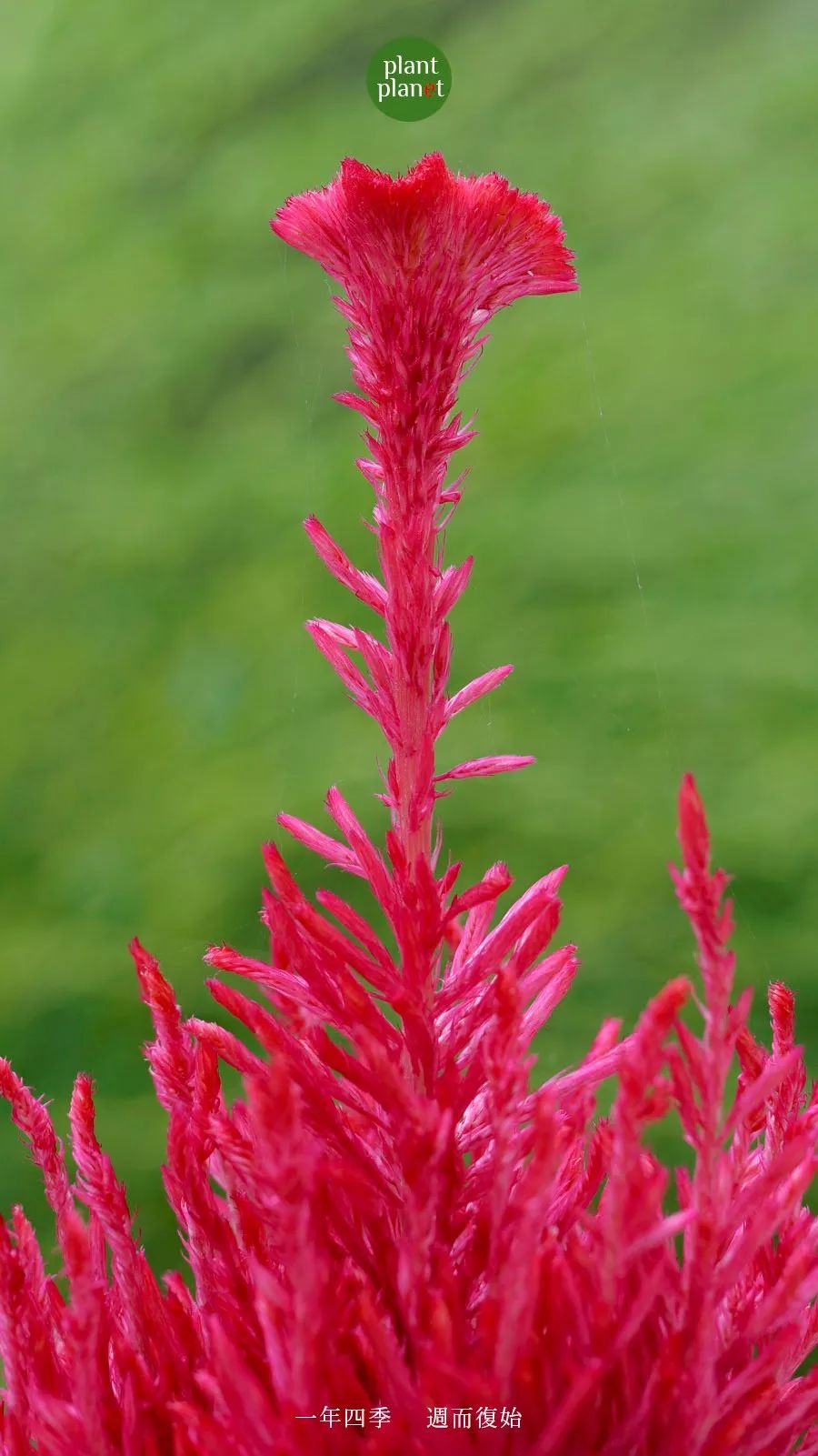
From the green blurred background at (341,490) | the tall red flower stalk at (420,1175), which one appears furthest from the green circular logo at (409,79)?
the tall red flower stalk at (420,1175)

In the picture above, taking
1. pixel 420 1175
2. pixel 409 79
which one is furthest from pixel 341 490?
pixel 420 1175

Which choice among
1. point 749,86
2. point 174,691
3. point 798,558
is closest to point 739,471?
point 798,558

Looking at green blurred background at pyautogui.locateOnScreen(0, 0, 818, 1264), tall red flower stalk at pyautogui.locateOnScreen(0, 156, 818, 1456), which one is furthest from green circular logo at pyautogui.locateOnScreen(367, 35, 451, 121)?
tall red flower stalk at pyautogui.locateOnScreen(0, 156, 818, 1456)

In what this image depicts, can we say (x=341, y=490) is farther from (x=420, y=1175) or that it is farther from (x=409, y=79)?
(x=420, y=1175)

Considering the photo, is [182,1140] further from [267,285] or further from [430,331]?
[267,285]

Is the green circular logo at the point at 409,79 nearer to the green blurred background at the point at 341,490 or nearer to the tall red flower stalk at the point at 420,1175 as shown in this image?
the green blurred background at the point at 341,490
